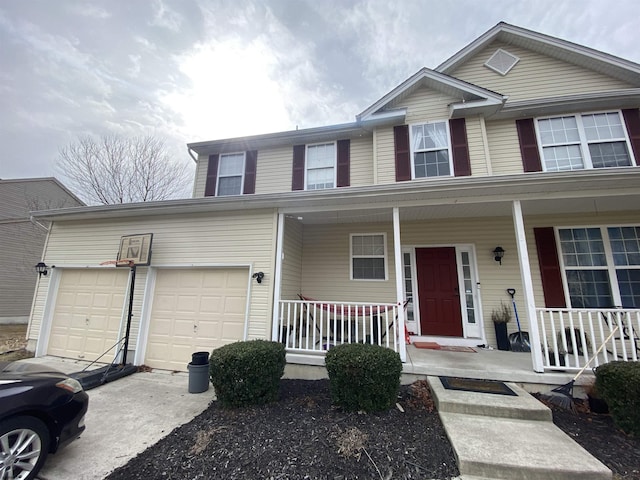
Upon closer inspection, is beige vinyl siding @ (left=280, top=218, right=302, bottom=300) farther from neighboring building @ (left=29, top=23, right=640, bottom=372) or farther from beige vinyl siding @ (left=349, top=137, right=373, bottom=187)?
beige vinyl siding @ (left=349, top=137, right=373, bottom=187)

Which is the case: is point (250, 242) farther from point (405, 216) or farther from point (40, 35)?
point (40, 35)

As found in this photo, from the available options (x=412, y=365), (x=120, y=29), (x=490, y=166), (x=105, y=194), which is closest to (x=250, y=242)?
(x=412, y=365)

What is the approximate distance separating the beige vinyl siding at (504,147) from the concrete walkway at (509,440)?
187 inches

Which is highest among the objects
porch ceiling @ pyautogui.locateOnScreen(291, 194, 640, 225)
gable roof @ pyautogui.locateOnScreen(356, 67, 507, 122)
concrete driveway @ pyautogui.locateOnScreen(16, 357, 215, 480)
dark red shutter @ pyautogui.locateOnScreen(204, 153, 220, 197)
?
gable roof @ pyautogui.locateOnScreen(356, 67, 507, 122)

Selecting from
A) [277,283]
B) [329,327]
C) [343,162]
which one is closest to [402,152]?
[343,162]

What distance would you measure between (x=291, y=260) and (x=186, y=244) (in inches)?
89.9

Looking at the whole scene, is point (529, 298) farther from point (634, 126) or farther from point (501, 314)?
point (634, 126)

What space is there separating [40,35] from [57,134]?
20.8ft

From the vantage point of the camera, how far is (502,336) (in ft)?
17.0

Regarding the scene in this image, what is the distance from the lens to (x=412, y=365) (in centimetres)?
401

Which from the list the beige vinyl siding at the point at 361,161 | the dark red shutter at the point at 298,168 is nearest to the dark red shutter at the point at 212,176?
the dark red shutter at the point at 298,168

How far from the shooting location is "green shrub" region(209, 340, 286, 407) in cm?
343

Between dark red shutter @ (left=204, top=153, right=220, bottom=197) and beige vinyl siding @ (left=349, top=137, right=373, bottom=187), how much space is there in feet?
13.1

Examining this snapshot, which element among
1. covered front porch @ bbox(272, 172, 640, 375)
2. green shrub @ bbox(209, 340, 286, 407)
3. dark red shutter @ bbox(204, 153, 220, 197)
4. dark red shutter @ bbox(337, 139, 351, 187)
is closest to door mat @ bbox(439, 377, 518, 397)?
covered front porch @ bbox(272, 172, 640, 375)
